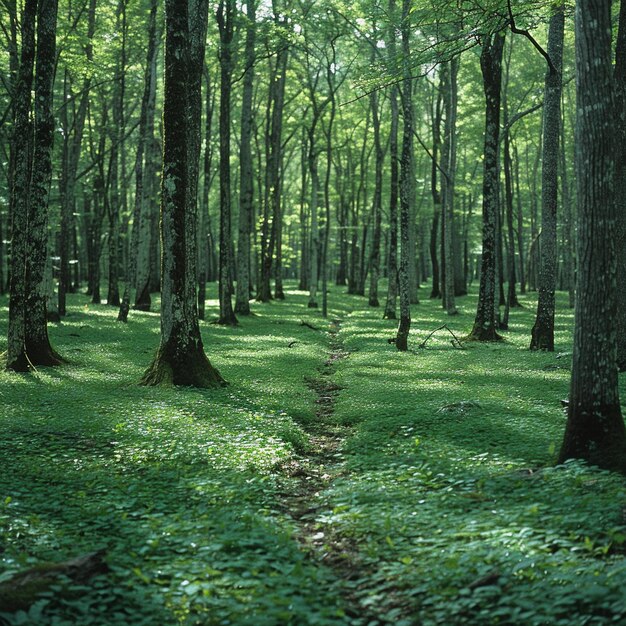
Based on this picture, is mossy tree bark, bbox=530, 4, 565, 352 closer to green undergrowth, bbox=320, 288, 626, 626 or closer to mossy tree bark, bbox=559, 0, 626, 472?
green undergrowth, bbox=320, 288, 626, 626

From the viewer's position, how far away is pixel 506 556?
16.9 feet

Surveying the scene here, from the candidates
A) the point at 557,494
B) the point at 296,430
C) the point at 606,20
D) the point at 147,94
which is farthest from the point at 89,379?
the point at 147,94

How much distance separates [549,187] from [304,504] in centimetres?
1343

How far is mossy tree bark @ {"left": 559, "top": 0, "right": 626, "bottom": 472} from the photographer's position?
6.75 metres

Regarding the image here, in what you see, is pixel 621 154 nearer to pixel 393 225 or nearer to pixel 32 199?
pixel 32 199

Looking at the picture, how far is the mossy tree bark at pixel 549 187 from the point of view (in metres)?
17.2

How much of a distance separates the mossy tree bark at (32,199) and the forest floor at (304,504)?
1.32 meters

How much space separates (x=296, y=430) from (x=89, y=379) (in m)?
5.33

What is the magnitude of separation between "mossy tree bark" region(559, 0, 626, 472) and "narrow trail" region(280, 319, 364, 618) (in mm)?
2889

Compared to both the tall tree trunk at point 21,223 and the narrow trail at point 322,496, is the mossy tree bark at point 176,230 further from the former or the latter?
the tall tree trunk at point 21,223

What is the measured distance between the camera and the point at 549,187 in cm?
1762

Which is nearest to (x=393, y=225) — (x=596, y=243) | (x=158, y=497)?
(x=596, y=243)

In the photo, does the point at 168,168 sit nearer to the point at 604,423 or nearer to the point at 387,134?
the point at 604,423

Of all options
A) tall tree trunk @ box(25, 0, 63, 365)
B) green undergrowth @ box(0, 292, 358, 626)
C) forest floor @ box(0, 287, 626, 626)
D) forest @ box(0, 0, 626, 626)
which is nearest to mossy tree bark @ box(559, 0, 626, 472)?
forest @ box(0, 0, 626, 626)
